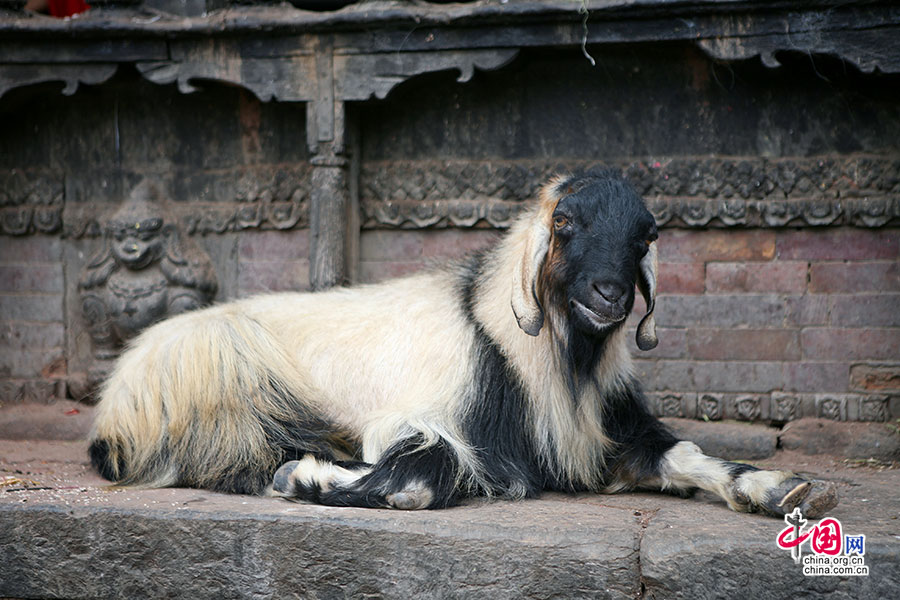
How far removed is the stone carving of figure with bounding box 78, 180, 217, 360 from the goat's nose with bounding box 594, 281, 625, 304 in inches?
146

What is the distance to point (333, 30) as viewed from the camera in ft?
18.8

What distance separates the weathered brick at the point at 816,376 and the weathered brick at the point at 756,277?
0.47 m

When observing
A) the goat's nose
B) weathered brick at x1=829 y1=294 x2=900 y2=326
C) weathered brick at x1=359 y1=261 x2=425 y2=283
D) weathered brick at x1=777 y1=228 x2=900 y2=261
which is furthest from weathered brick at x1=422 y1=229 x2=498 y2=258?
the goat's nose

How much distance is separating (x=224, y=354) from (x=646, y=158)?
3.06 meters

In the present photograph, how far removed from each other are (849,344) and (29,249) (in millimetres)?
5625

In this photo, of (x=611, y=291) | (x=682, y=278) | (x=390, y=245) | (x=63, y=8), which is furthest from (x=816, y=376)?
(x=63, y=8)

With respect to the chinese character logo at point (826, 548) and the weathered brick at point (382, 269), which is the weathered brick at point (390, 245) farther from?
the chinese character logo at point (826, 548)

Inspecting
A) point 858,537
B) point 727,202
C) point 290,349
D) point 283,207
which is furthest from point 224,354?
point 727,202

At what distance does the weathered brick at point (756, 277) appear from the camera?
5809 millimetres

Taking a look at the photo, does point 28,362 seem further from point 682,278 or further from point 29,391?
point 682,278

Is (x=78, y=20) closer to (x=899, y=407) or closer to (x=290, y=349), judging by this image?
(x=290, y=349)

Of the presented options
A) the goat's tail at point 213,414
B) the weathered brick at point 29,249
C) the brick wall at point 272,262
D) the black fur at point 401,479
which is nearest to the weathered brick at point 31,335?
the weathered brick at point 29,249

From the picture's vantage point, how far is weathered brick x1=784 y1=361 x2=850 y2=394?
5.73 metres

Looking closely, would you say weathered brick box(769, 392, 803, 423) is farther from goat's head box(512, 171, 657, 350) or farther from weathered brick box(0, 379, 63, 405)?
weathered brick box(0, 379, 63, 405)
